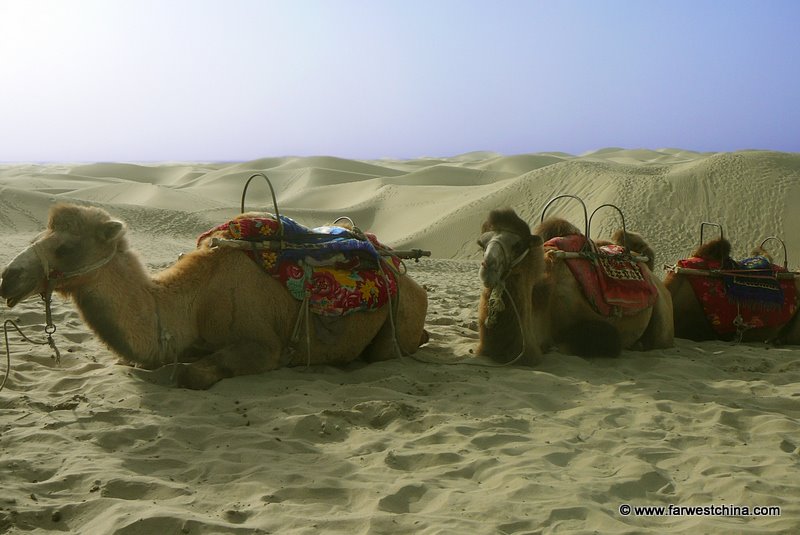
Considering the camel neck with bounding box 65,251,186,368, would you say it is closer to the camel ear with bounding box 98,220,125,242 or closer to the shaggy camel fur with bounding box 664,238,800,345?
the camel ear with bounding box 98,220,125,242

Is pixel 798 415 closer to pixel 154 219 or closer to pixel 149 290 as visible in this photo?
pixel 149 290

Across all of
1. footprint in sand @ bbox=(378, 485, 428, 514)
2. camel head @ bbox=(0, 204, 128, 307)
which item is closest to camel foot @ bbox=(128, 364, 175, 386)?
camel head @ bbox=(0, 204, 128, 307)

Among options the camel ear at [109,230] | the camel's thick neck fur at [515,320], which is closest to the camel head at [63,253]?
the camel ear at [109,230]

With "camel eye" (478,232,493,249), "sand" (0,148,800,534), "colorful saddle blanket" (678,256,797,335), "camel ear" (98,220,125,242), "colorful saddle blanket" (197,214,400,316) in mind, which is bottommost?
"sand" (0,148,800,534)

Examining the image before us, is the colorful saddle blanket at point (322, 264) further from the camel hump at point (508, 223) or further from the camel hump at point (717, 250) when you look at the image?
the camel hump at point (717, 250)

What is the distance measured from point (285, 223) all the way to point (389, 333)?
3.57 ft

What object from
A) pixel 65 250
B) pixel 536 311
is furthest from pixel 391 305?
pixel 65 250

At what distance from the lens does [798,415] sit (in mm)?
4824

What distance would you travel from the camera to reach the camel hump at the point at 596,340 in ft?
19.7

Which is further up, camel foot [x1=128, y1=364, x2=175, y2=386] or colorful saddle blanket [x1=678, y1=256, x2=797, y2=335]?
colorful saddle blanket [x1=678, y1=256, x2=797, y2=335]

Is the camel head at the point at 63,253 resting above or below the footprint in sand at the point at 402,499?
above

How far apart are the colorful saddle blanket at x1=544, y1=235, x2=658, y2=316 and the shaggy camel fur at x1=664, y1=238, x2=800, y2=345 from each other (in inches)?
34.3

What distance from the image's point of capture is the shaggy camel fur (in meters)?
7.17

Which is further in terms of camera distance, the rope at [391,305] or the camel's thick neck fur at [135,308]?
the rope at [391,305]
